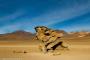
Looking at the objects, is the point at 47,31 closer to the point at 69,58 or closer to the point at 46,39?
the point at 46,39

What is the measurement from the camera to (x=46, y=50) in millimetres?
14953

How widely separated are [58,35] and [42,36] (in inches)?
37.7

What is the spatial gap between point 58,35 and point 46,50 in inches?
42.0

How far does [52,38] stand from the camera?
1534cm

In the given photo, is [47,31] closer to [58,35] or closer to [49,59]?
[58,35]

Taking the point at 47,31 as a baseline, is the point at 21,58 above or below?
below

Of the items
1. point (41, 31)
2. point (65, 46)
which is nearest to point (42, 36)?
point (41, 31)

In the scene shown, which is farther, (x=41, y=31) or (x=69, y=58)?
(x=41, y=31)

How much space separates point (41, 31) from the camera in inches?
591

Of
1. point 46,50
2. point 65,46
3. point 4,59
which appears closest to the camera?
point 4,59

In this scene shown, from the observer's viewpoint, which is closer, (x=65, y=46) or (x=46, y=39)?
(x=46, y=39)

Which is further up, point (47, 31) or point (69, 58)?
point (47, 31)

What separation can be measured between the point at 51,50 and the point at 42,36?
828 mm

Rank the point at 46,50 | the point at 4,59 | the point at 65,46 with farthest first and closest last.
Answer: the point at 65,46 → the point at 46,50 → the point at 4,59
